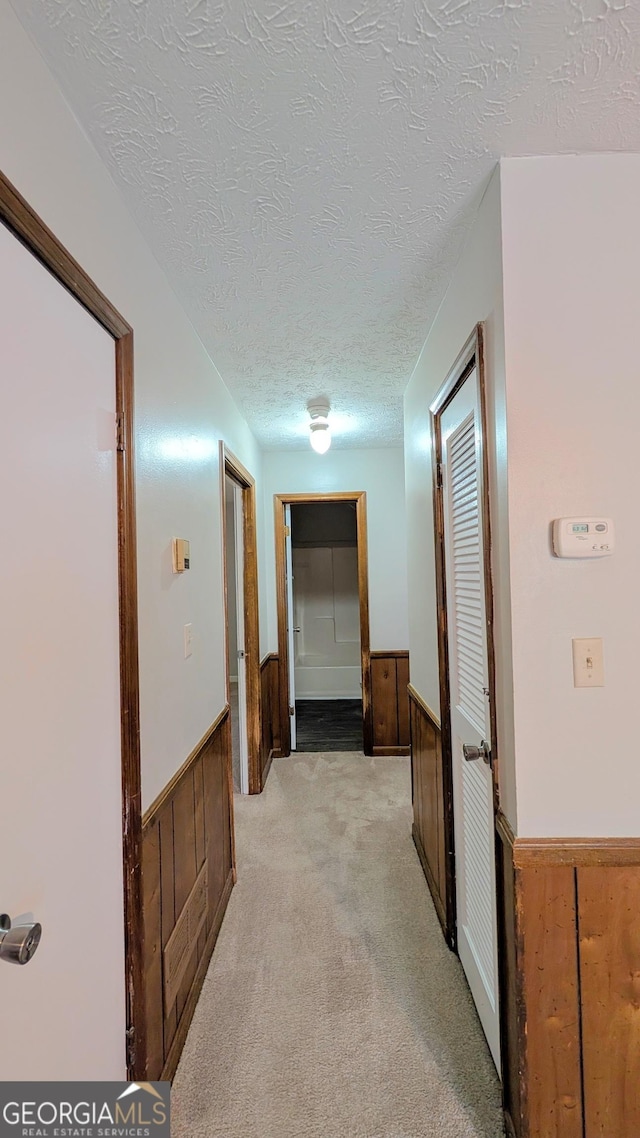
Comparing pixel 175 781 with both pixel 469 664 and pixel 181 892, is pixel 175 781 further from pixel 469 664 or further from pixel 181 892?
pixel 469 664

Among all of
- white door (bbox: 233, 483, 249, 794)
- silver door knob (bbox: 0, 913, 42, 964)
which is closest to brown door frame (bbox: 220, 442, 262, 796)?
white door (bbox: 233, 483, 249, 794)

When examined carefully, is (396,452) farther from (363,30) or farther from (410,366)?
(363,30)

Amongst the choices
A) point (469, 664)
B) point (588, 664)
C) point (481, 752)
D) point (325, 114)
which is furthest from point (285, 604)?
point (325, 114)

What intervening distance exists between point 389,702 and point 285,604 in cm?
113

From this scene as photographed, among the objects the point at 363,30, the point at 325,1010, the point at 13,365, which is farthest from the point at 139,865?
the point at 363,30

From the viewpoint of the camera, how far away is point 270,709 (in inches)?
159

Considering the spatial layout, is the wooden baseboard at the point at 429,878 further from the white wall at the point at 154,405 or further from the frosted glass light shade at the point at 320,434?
the frosted glass light shade at the point at 320,434

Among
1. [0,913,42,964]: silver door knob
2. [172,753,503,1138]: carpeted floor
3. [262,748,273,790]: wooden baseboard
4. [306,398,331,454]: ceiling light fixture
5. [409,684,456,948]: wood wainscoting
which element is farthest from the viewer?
[262,748,273,790]: wooden baseboard

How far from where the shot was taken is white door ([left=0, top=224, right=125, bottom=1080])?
84cm

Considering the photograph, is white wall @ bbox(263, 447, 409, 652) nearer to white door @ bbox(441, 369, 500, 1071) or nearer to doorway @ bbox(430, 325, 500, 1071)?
doorway @ bbox(430, 325, 500, 1071)

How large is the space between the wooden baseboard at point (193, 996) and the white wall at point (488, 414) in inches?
47.2

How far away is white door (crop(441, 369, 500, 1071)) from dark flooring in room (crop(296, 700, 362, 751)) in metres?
2.58

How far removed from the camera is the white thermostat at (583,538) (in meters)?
1.19

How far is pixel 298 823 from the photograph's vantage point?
2.98 m
